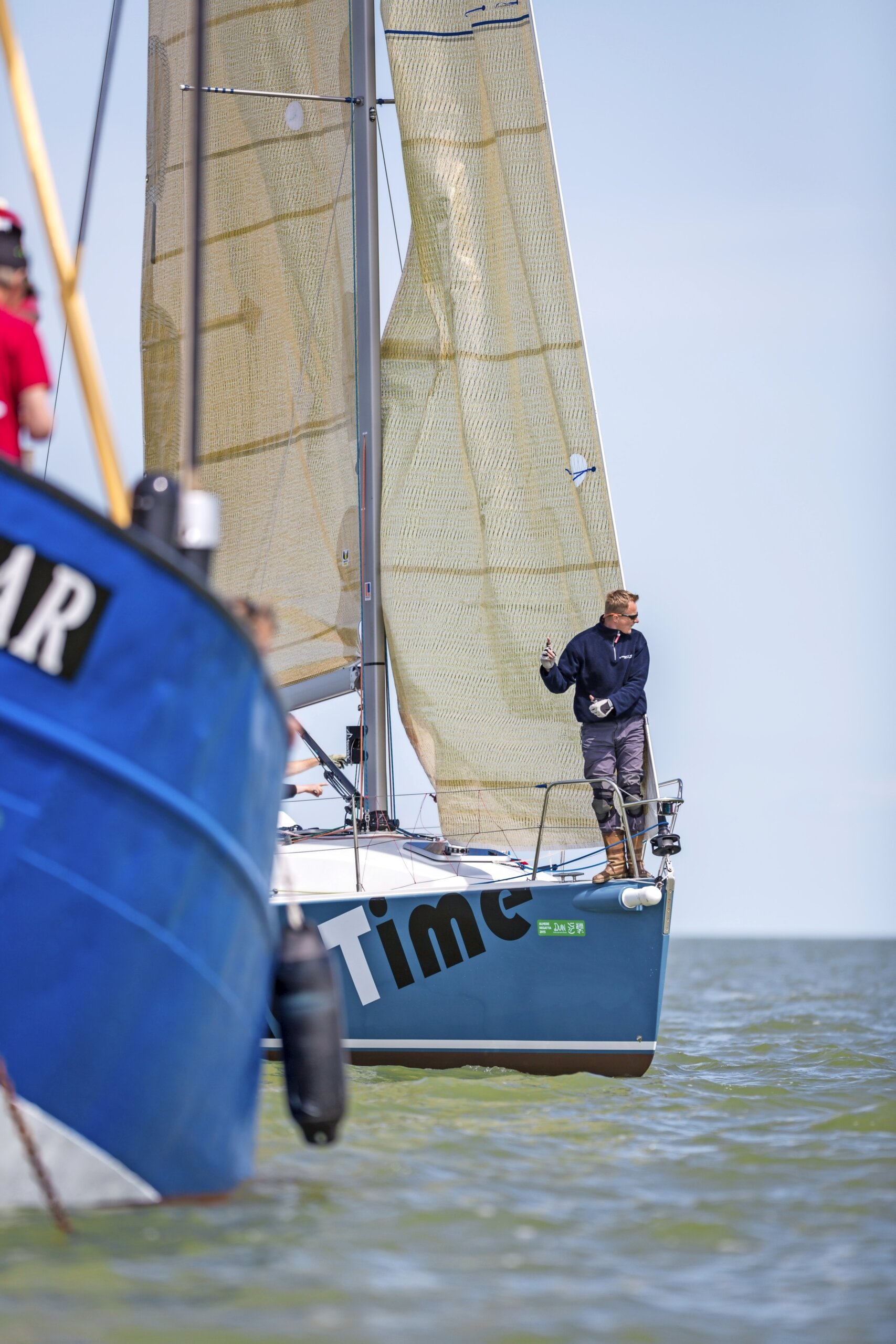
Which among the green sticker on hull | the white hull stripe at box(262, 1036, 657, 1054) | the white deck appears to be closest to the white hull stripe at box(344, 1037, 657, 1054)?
the white hull stripe at box(262, 1036, 657, 1054)

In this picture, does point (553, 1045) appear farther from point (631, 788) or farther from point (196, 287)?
point (196, 287)

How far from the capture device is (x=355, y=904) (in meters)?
7.41

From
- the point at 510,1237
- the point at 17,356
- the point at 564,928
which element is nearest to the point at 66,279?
the point at 17,356

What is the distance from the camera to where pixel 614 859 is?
7.57 meters

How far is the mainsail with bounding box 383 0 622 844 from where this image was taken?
886 centimetres

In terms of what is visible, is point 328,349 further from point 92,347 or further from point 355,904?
point 92,347

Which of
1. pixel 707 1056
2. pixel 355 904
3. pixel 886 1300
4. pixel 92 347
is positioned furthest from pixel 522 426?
pixel 886 1300

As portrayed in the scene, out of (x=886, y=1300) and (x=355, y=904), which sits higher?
(x=355, y=904)

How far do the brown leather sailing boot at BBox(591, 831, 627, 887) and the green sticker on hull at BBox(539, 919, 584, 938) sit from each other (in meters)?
0.22

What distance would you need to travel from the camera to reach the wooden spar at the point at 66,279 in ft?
12.2

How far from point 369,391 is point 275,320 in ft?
3.51

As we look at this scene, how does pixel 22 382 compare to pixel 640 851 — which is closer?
pixel 22 382

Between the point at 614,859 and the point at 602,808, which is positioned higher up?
the point at 602,808

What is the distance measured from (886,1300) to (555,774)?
549 centimetres
